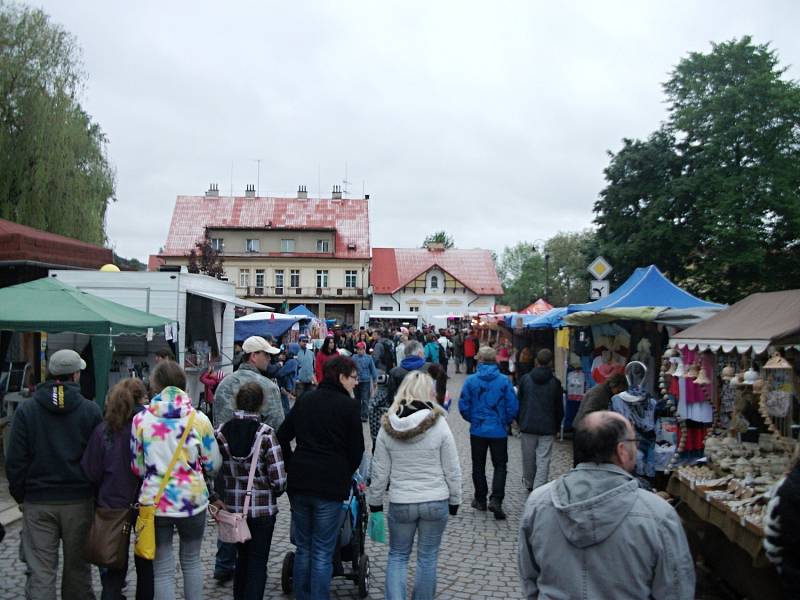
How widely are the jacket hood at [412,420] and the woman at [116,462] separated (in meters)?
1.63

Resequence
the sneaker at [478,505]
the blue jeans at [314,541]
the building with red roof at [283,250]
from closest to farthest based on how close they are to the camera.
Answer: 1. the blue jeans at [314,541]
2. the sneaker at [478,505]
3. the building with red roof at [283,250]

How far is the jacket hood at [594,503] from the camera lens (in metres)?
2.46

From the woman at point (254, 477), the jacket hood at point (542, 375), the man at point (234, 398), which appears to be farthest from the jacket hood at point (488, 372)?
the woman at point (254, 477)

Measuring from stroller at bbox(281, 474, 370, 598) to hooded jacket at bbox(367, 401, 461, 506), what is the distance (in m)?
0.70

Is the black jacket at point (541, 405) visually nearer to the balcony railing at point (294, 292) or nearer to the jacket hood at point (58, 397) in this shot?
the jacket hood at point (58, 397)

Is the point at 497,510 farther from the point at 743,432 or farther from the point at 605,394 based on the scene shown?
the point at 743,432

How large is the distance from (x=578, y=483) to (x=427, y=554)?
2.33m

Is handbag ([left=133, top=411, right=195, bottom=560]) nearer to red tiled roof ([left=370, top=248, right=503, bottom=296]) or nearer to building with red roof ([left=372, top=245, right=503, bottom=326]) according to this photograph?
building with red roof ([left=372, top=245, right=503, bottom=326])

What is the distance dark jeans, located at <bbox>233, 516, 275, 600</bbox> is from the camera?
15.5ft

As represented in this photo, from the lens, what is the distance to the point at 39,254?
13461 millimetres

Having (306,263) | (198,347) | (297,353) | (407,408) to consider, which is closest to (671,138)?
(297,353)

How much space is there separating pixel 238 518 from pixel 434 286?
55.7m

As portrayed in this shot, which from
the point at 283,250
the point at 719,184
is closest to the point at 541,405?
the point at 719,184

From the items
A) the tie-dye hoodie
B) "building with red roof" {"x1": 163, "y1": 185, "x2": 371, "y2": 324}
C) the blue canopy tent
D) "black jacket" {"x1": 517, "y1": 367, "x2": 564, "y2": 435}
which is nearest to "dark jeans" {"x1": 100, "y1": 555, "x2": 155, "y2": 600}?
the tie-dye hoodie
